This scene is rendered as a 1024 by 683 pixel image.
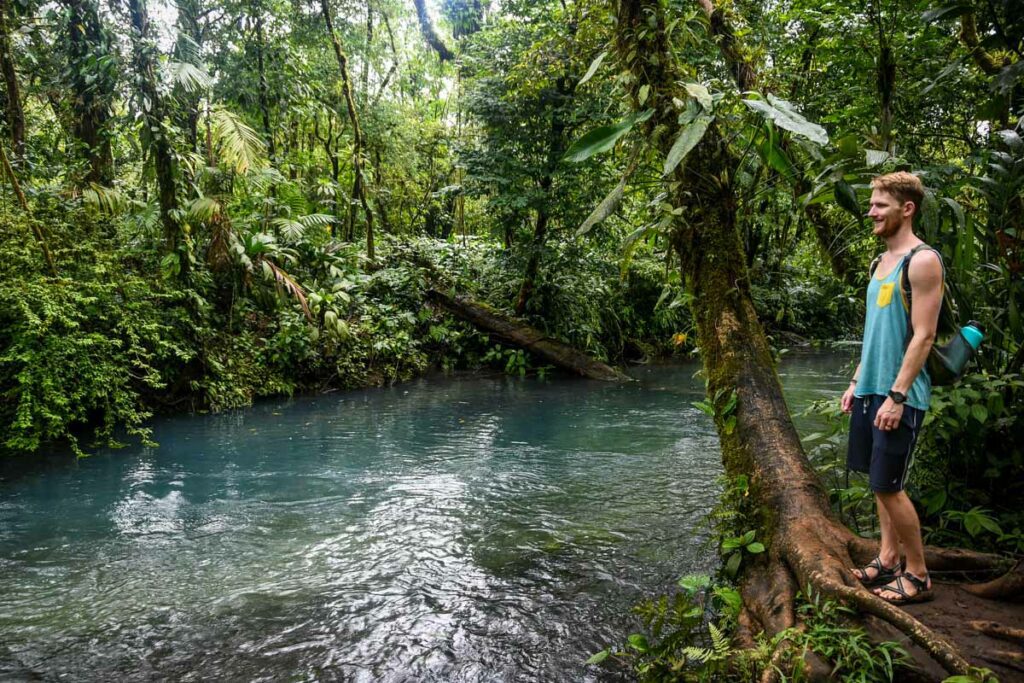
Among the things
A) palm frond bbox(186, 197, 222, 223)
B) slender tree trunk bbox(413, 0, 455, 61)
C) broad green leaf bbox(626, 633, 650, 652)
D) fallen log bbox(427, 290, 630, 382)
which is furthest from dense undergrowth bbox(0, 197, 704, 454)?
slender tree trunk bbox(413, 0, 455, 61)

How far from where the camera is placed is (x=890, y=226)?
246cm

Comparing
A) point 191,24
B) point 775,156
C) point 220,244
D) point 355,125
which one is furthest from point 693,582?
point 191,24

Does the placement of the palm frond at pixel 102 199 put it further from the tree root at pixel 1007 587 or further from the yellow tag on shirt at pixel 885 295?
the tree root at pixel 1007 587

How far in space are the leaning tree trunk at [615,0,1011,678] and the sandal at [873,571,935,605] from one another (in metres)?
0.20

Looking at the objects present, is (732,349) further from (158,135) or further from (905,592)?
(158,135)

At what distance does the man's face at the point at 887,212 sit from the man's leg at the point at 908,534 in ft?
3.34

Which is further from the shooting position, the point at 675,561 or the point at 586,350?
the point at 586,350

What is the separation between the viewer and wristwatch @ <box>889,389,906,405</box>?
2271 millimetres

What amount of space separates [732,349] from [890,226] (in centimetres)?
102

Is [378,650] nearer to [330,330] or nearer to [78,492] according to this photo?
[78,492]

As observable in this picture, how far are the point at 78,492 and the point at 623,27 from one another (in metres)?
5.61

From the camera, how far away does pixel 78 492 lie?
5352mm

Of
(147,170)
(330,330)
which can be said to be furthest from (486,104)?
(147,170)

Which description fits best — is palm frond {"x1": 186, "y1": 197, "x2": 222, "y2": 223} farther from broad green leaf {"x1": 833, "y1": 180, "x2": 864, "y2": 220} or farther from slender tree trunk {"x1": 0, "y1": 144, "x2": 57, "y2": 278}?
broad green leaf {"x1": 833, "y1": 180, "x2": 864, "y2": 220}
